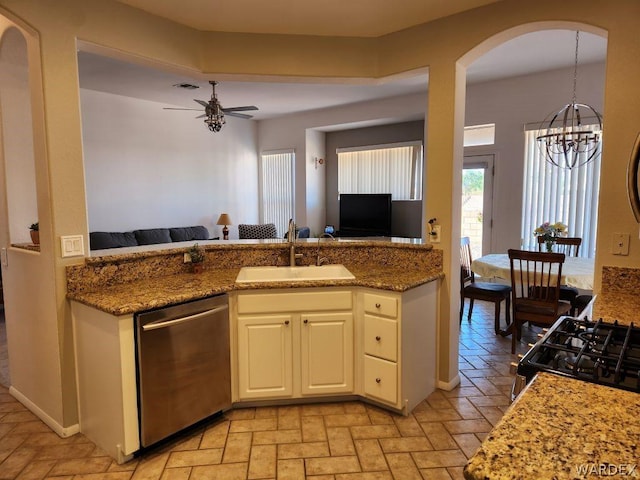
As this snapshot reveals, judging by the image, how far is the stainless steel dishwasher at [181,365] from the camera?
2209 millimetres

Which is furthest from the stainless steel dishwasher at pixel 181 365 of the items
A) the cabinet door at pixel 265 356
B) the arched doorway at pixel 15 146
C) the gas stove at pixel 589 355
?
the gas stove at pixel 589 355

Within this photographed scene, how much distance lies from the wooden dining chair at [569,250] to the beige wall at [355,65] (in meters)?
1.83

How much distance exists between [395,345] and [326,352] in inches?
18.2

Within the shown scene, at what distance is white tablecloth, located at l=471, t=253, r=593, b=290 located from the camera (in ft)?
11.9

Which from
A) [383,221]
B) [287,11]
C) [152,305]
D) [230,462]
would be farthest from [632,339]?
[383,221]

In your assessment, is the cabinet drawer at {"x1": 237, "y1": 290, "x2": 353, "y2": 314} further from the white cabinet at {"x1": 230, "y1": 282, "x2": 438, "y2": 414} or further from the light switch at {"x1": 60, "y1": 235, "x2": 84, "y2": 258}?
the light switch at {"x1": 60, "y1": 235, "x2": 84, "y2": 258}

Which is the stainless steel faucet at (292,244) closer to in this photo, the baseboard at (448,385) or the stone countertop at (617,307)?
the baseboard at (448,385)

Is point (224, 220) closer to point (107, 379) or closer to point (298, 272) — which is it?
point (298, 272)

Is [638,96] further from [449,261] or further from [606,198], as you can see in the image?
[449,261]

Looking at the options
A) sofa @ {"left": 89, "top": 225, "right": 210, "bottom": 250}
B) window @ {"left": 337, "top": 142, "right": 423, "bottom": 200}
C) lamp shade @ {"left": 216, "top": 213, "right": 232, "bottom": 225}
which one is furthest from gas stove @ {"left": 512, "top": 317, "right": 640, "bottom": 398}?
lamp shade @ {"left": 216, "top": 213, "right": 232, "bottom": 225}

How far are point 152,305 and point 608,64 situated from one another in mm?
2668

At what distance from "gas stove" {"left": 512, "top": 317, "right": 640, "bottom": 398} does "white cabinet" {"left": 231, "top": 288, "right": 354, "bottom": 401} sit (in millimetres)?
1495

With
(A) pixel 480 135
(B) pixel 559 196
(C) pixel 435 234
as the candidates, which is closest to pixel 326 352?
(C) pixel 435 234

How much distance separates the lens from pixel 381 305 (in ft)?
8.61
